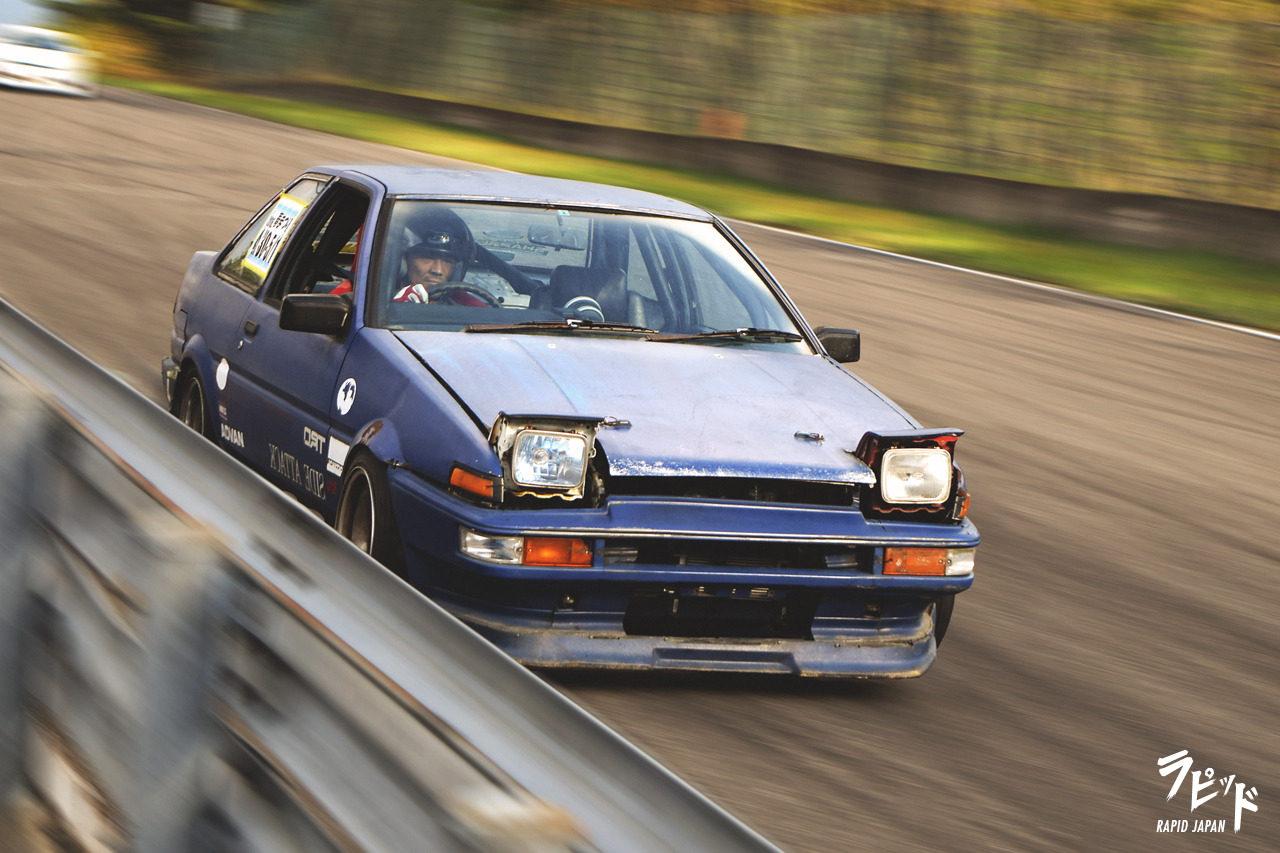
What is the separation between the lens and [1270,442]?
30.7 feet

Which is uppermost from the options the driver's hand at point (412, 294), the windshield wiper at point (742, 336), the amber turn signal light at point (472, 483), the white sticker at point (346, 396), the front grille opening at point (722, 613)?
the driver's hand at point (412, 294)

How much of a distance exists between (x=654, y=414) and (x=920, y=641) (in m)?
1.05

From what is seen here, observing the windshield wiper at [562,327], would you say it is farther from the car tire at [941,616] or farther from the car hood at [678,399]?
the car tire at [941,616]

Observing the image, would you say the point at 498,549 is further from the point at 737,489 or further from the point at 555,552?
the point at 737,489

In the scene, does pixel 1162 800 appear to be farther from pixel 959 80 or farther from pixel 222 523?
pixel 959 80

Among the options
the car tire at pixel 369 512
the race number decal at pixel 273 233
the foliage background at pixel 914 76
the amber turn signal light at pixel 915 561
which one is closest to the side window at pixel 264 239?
the race number decal at pixel 273 233

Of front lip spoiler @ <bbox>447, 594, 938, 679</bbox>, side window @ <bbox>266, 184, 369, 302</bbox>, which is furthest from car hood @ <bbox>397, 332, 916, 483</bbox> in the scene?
side window @ <bbox>266, 184, 369, 302</bbox>

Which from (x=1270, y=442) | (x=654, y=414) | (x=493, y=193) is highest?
(x=493, y=193)

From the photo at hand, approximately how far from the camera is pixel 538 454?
4191 mm

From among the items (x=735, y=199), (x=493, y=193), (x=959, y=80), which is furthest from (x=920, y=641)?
(x=959, y=80)

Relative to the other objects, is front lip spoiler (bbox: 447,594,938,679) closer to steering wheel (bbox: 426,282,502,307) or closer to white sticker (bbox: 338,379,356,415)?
white sticker (bbox: 338,379,356,415)

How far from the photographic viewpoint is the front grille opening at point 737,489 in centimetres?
426

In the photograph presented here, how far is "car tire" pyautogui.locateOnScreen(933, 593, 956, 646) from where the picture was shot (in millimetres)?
4863

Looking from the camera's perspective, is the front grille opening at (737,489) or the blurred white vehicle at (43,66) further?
the blurred white vehicle at (43,66)
